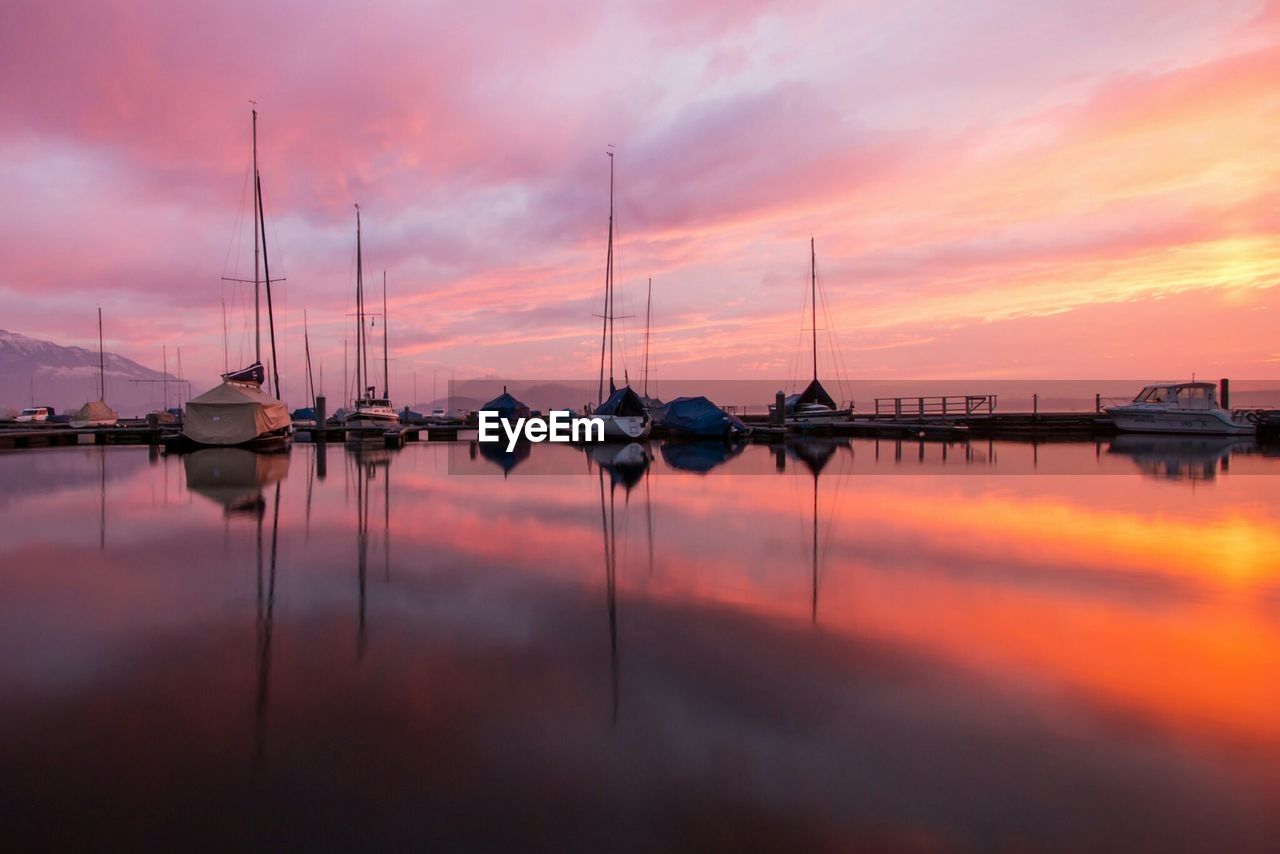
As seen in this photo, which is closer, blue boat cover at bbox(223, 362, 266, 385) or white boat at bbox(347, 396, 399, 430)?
blue boat cover at bbox(223, 362, 266, 385)

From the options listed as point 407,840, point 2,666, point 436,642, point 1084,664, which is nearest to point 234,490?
point 2,666

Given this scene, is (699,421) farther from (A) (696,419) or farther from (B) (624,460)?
(B) (624,460)

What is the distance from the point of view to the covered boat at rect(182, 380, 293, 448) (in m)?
29.0

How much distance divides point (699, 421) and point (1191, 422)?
2639cm

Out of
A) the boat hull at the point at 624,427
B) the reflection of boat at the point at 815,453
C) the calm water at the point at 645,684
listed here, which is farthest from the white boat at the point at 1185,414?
the calm water at the point at 645,684

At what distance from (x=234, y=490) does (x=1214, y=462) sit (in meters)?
30.1

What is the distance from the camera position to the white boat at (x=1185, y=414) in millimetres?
37844

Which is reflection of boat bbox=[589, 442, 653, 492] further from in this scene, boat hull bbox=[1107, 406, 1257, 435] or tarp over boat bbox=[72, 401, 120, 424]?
tarp over boat bbox=[72, 401, 120, 424]

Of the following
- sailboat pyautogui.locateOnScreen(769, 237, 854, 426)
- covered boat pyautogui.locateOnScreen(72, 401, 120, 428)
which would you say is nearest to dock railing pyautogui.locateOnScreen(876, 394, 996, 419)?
sailboat pyautogui.locateOnScreen(769, 237, 854, 426)

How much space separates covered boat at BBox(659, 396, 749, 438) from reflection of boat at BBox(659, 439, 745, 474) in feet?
2.02

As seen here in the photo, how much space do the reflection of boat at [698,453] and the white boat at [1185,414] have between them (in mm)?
23327

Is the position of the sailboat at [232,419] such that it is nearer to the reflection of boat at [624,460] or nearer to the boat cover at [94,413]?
the reflection of boat at [624,460]

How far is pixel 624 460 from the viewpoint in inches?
1046

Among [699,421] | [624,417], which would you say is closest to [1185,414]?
[699,421]
